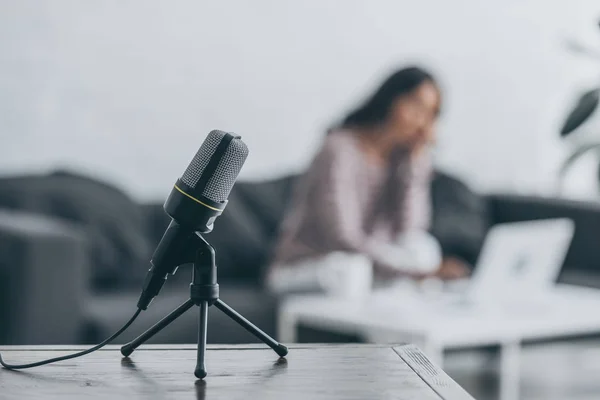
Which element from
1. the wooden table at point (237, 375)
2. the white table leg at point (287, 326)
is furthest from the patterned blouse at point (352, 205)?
the wooden table at point (237, 375)

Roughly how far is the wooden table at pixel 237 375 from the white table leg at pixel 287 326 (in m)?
1.67

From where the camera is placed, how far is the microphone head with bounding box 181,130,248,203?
0.99 meters

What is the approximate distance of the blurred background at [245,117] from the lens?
3232mm

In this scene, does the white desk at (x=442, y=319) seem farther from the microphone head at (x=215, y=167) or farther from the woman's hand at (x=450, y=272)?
the microphone head at (x=215, y=167)

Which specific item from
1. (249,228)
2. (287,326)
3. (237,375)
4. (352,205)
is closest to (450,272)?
(352,205)

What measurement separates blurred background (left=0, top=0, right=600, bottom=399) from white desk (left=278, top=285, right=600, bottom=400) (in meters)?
0.12

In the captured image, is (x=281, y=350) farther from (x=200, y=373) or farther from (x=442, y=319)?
(x=442, y=319)

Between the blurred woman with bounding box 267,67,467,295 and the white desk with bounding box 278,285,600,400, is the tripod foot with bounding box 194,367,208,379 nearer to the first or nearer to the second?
the white desk with bounding box 278,285,600,400

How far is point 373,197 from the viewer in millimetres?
3428

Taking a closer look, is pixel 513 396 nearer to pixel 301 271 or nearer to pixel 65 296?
pixel 301 271

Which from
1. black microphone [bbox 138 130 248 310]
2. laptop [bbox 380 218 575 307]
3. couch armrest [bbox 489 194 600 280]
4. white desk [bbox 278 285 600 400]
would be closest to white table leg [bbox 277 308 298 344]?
white desk [bbox 278 285 600 400]

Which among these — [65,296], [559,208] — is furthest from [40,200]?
[559,208]

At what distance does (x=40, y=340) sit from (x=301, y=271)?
83 cm

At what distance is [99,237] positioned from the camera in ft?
10.6
